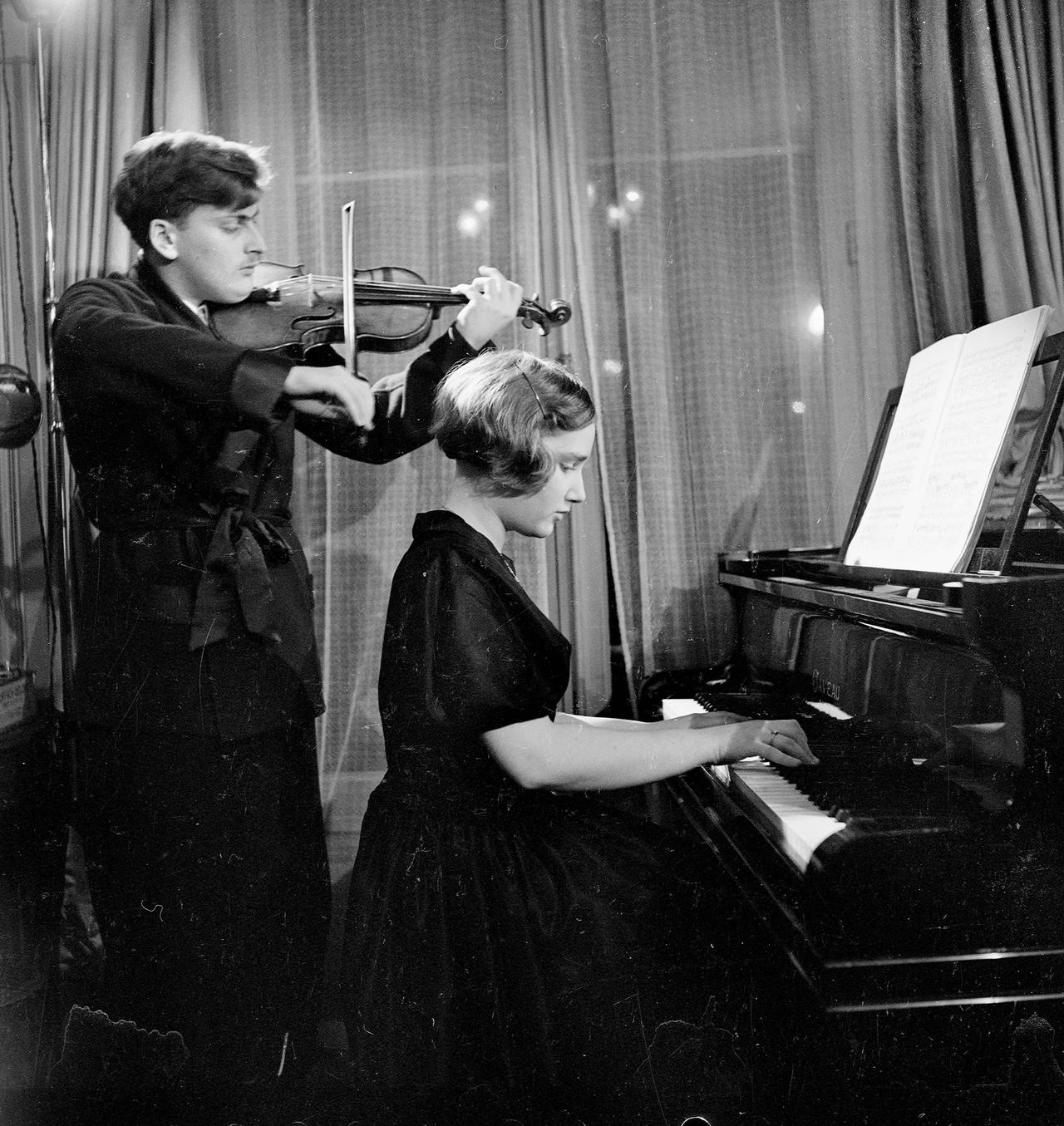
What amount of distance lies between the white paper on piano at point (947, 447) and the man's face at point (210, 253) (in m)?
0.96

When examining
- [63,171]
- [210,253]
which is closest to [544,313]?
[210,253]

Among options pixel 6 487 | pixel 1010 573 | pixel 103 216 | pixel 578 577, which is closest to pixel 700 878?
pixel 578 577

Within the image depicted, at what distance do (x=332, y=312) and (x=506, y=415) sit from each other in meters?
0.29

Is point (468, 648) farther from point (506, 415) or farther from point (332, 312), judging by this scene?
point (332, 312)

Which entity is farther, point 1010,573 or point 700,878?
point 700,878

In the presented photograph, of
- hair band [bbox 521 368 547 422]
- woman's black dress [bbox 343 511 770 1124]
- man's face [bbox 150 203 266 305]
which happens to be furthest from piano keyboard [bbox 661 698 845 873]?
man's face [bbox 150 203 266 305]

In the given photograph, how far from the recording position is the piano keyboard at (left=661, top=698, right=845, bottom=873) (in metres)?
1.02

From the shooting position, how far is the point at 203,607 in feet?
4.09

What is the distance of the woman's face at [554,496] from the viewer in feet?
4.01

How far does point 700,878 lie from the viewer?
1.25 meters

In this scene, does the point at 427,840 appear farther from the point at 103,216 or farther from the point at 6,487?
the point at 103,216

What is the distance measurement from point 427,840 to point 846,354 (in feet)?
3.05

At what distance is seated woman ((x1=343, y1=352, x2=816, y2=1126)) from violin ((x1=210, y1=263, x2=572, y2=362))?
0.32 ft

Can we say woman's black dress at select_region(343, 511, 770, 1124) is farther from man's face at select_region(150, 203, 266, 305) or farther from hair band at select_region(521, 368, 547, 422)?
man's face at select_region(150, 203, 266, 305)
